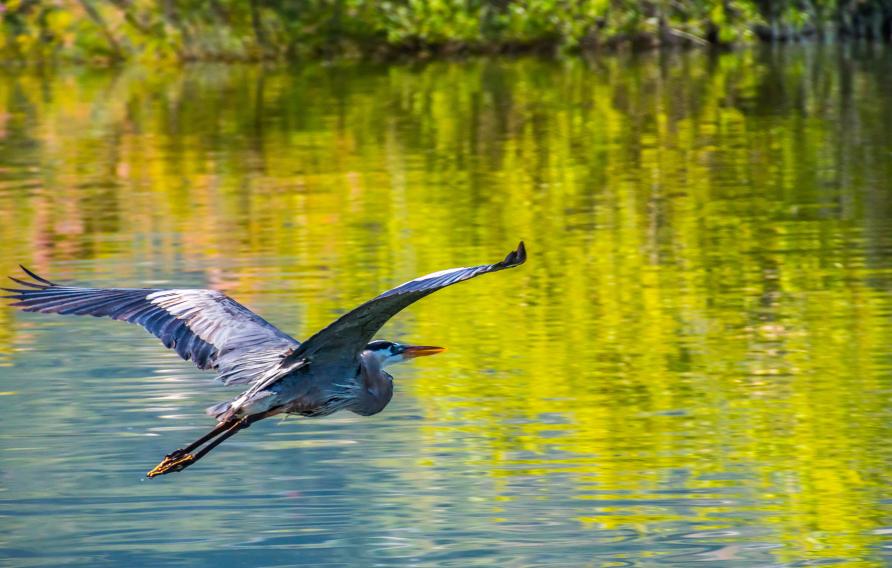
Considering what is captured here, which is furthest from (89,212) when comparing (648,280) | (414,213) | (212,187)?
(648,280)

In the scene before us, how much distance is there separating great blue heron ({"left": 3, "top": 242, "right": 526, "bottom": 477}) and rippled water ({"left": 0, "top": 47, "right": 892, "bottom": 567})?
0.42 meters

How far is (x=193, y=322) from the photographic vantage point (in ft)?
22.0

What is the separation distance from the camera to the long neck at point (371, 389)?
6.85m

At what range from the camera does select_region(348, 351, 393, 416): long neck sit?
22.5 ft

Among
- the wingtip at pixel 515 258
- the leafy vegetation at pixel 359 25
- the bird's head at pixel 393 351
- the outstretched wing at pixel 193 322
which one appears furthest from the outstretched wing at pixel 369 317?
the leafy vegetation at pixel 359 25

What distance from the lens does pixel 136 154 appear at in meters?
20.0

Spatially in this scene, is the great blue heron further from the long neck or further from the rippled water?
A: the rippled water

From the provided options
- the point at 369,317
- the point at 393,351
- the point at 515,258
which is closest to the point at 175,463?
the point at 393,351

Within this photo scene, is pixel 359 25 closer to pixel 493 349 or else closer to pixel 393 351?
pixel 493 349

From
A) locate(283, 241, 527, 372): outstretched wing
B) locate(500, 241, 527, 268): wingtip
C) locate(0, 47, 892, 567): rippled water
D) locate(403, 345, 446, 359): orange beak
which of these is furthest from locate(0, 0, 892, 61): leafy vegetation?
locate(500, 241, 527, 268): wingtip

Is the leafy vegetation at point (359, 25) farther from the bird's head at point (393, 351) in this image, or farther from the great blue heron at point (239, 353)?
the great blue heron at point (239, 353)

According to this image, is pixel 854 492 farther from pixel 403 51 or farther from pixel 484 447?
pixel 403 51

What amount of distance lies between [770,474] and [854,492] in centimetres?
38

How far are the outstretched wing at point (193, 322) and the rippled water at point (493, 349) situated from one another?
0.62 metres
